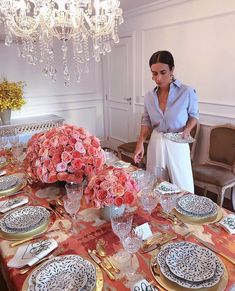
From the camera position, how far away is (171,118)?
2.02 m

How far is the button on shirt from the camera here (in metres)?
2.00

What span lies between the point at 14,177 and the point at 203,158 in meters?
2.29

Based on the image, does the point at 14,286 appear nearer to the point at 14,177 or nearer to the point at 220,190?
the point at 14,177

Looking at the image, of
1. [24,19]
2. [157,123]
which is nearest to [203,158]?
[157,123]

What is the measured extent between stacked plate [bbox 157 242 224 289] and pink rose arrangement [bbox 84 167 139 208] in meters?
0.28

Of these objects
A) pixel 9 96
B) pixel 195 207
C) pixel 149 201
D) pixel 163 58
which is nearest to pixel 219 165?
pixel 163 58

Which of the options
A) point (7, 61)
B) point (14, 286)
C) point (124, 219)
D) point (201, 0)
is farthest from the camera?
point (7, 61)

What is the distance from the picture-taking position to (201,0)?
2861mm

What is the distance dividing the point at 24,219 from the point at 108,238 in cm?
47

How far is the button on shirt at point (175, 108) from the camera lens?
2.00m

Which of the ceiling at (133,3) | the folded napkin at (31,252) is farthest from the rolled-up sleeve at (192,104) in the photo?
the ceiling at (133,3)

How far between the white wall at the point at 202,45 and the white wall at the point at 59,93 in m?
1.47

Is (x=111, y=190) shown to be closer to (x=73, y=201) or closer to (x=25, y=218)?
(x=73, y=201)

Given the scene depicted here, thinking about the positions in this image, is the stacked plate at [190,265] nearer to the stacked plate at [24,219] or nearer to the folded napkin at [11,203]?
the stacked plate at [24,219]
